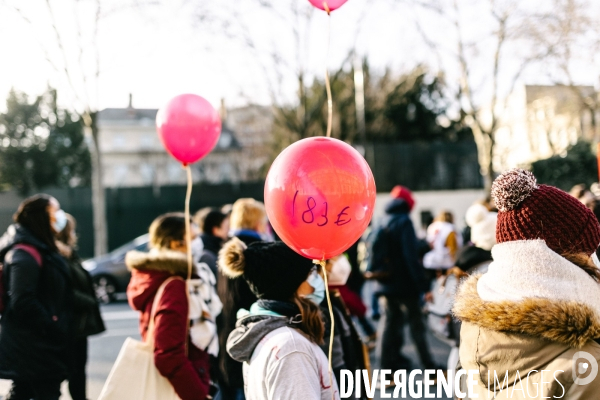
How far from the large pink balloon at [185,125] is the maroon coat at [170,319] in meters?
1.02

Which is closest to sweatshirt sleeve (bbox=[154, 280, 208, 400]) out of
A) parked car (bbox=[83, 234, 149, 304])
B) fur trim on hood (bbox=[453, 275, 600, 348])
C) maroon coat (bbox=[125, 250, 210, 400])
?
maroon coat (bbox=[125, 250, 210, 400])

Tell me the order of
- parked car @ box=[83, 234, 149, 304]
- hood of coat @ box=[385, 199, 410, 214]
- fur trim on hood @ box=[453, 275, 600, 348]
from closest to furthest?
1. fur trim on hood @ box=[453, 275, 600, 348]
2. hood of coat @ box=[385, 199, 410, 214]
3. parked car @ box=[83, 234, 149, 304]

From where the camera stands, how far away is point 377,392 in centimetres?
548

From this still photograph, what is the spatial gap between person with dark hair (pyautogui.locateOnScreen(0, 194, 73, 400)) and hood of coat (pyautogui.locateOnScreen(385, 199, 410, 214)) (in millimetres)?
3228

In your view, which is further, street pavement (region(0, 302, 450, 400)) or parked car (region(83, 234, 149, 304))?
parked car (region(83, 234, 149, 304))

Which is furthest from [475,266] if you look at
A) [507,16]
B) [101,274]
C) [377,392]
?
[507,16]

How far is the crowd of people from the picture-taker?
1.61 meters

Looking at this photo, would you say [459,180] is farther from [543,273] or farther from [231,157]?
[543,273]

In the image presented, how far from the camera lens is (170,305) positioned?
319 cm

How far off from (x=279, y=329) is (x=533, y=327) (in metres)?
0.96

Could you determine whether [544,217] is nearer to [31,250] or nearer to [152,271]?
[152,271]

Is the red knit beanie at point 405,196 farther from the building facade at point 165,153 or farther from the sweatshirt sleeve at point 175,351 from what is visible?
the building facade at point 165,153

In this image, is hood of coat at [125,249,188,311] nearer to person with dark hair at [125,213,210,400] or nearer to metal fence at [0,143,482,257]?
person with dark hair at [125,213,210,400]

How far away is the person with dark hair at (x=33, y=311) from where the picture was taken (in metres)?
3.67
